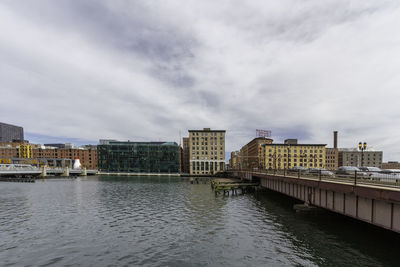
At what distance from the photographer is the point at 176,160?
157 m

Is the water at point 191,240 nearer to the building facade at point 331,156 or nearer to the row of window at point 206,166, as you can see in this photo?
the row of window at point 206,166

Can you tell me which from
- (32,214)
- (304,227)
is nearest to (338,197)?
(304,227)

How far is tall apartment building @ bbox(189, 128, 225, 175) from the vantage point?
144 meters

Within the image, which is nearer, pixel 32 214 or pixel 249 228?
pixel 249 228

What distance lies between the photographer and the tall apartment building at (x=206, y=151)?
144375mm

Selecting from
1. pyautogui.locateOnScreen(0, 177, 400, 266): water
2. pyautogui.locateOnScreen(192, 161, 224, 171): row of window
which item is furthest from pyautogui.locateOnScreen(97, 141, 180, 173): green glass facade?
pyautogui.locateOnScreen(0, 177, 400, 266): water

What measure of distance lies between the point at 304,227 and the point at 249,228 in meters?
6.58

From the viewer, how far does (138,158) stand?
16238cm

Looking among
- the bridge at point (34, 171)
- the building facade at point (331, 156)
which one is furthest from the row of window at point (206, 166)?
the building facade at point (331, 156)

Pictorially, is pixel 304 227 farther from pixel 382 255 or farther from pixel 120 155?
pixel 120 155

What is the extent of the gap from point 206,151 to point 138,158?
59.2 metres

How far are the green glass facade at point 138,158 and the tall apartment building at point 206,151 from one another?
19.0 metres

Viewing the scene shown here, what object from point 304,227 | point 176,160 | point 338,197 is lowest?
point 176,160

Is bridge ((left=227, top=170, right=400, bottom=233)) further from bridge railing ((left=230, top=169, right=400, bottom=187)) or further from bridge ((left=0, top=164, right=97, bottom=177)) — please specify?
bridge ((left=0, top=164, right=97, bottom=177))
